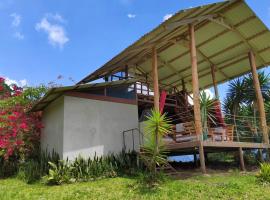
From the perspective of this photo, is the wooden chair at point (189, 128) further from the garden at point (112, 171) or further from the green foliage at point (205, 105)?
the garden at point (112, 171)

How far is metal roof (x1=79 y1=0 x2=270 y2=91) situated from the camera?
1270cm

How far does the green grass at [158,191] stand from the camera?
312 inches

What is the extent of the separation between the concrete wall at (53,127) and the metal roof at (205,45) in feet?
9.92

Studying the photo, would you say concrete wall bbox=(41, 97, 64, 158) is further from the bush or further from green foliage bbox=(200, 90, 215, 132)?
green foliage bbox=(200, 90, 215, 132)

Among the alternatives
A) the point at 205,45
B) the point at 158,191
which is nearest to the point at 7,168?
the point at 158,191

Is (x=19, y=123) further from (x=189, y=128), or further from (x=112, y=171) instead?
(x=189, y=128)

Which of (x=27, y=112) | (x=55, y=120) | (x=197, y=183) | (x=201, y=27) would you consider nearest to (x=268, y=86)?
(x=201, y=27)

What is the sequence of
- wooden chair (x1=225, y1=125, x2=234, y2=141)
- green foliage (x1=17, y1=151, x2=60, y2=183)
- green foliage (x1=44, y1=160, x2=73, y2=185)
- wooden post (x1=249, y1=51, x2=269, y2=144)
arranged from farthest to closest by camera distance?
1. wooden post (x1=249, y1=51, x2=269, y2=144)
2. wooden chair (x1=225, y1=125, x2=234, y2=141)
3. green foliage (x1=17, y1=151, x2=60, y2=183)
4. green foliage (x1=44, y1=160, x2=73, y2=185)

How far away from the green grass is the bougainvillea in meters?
3.87

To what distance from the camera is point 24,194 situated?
932cm

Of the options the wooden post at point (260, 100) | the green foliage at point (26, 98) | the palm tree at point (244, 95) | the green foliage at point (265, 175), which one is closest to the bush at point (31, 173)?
the green foliage at point (26, 98)

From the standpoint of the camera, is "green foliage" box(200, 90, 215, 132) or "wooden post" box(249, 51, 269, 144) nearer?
"green foliage" box(200, 90, 215, 132)

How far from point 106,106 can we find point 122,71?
310cm

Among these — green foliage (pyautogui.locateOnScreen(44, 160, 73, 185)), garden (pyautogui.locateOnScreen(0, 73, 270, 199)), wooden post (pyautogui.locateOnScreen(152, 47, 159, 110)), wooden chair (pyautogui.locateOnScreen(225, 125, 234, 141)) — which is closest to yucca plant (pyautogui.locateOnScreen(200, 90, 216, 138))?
garden (pyautogui.locateOnScreen(0, 73, 270, 199))
